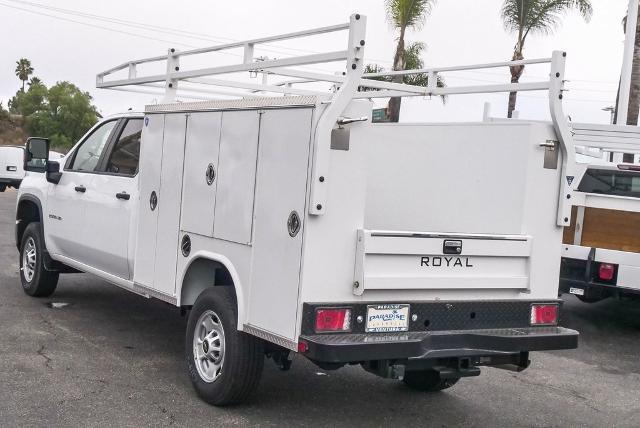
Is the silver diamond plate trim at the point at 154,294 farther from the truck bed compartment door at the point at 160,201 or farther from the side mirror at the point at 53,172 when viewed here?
the side mirror at the point at 53,172

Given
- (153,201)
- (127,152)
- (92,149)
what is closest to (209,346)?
(153,201)

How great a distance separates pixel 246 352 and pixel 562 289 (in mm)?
5617

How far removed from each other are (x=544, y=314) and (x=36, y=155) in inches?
214

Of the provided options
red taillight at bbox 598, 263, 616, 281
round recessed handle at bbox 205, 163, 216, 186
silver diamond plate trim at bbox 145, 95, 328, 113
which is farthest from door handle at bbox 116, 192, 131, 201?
red taillight at bbox 598, 263, 616, 281

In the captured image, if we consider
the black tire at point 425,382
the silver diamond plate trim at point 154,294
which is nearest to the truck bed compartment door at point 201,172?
the silver diamond plate trim at point 154,294

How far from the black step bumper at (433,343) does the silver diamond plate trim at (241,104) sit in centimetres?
140

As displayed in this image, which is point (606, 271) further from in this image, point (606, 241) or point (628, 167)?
point (628, 167)

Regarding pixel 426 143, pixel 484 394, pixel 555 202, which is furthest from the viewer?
pixel 484 394

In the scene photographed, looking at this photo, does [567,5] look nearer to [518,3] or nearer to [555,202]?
[518,3]

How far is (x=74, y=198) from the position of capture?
26.7ft

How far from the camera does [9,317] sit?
321 inches

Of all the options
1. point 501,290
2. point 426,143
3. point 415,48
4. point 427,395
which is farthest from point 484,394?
point 415,48

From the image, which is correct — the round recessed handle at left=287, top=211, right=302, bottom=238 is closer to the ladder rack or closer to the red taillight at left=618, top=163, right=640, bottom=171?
the ladder rack

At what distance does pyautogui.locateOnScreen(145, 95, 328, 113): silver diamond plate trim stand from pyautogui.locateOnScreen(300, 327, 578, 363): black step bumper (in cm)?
140
